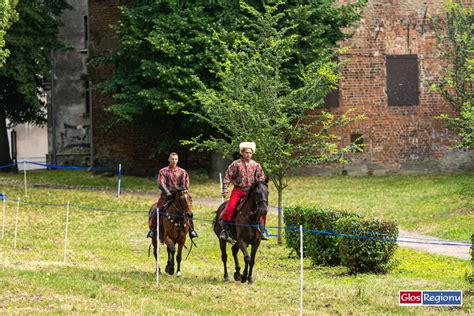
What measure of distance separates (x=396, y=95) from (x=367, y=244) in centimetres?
2474

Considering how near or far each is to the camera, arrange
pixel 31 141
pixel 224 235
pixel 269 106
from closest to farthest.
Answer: pixel 224 235 < pixel 269 106 < pixel 31 141

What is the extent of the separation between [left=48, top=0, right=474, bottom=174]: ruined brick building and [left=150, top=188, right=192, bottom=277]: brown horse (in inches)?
968

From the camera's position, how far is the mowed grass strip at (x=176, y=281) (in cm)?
1656

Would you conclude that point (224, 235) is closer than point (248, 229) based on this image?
No

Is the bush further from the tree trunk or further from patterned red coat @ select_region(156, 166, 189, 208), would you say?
the tree trunk

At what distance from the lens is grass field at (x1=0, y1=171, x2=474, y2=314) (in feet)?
55.2

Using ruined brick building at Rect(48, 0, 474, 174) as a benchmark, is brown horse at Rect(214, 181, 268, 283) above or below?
below

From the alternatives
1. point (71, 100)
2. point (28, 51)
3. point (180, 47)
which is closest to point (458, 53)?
point (180, 47)

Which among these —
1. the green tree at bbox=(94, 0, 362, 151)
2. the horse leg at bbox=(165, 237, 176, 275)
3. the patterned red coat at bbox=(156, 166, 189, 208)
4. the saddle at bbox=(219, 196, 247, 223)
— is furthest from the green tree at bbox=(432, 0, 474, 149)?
the saddle at bbox=(219, 196, 247, 223)

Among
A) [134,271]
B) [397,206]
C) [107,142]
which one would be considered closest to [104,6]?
[107,142]

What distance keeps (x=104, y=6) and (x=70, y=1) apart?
253 inches

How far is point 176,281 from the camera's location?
19.7 meters

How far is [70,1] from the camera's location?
5444 centimetres

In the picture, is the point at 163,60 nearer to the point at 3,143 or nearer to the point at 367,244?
the point at 3,143
